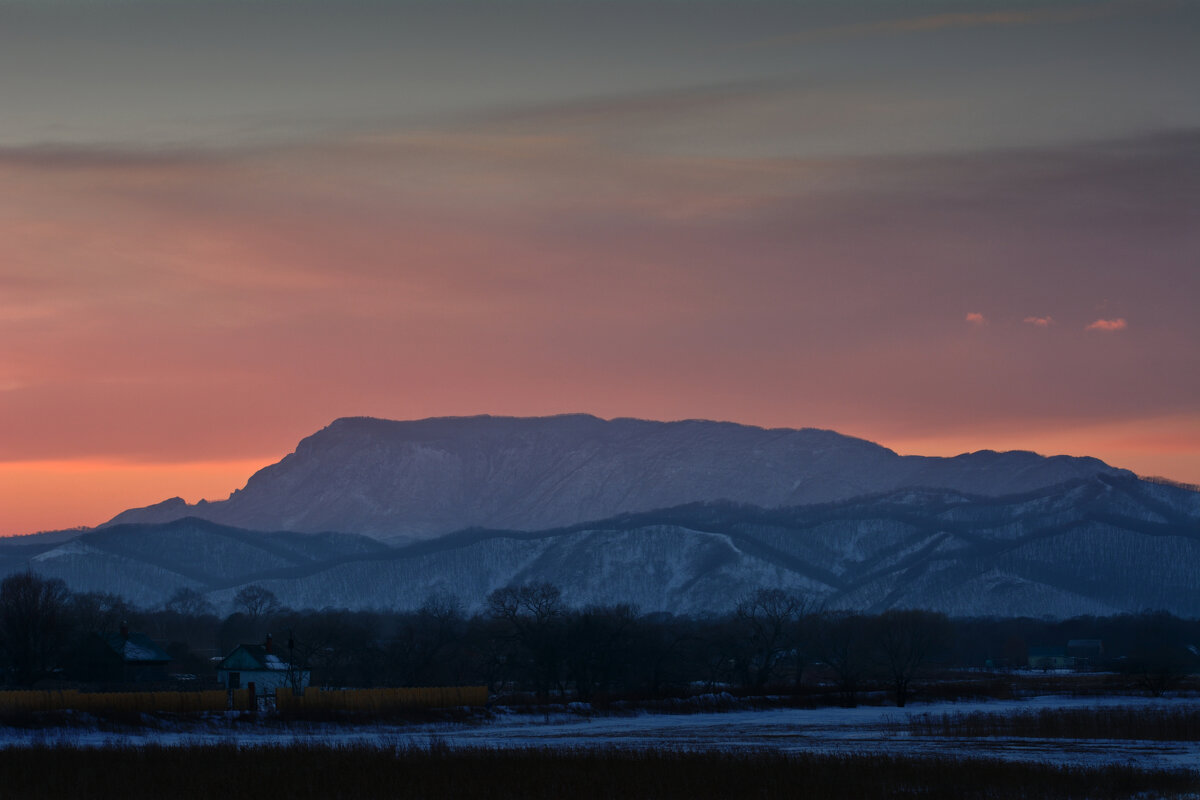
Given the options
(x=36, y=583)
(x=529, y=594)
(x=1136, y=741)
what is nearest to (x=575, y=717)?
(x=1136, y=741)

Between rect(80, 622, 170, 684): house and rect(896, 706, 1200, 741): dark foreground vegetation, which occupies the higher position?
rect(80, 622, 170, 684): house

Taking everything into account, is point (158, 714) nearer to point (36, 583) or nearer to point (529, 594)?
point (36, 583)

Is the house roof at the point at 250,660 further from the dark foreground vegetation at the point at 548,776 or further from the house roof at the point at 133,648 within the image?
the dark foreground vegetation at the point at 548,776

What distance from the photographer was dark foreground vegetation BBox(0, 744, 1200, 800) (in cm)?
5006

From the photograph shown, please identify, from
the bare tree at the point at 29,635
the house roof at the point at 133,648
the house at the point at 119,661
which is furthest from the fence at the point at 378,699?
the house roof at the point at 133,648

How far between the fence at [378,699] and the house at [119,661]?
37.0 metres

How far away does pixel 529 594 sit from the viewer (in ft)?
614

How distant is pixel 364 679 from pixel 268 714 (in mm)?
55680

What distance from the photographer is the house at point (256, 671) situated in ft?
450

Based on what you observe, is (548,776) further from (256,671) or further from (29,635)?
(29,635)

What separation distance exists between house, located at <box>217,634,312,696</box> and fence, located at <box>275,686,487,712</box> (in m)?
→ 27.7

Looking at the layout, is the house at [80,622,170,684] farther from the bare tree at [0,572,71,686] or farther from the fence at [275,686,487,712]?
the fence at [275,686,487,712]

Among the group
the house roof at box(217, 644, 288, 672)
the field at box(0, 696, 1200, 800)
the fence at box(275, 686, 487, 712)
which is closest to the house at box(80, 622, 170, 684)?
the house roof at box(217, 644, 288, 672)

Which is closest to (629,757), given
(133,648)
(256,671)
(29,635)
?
(256,671)
